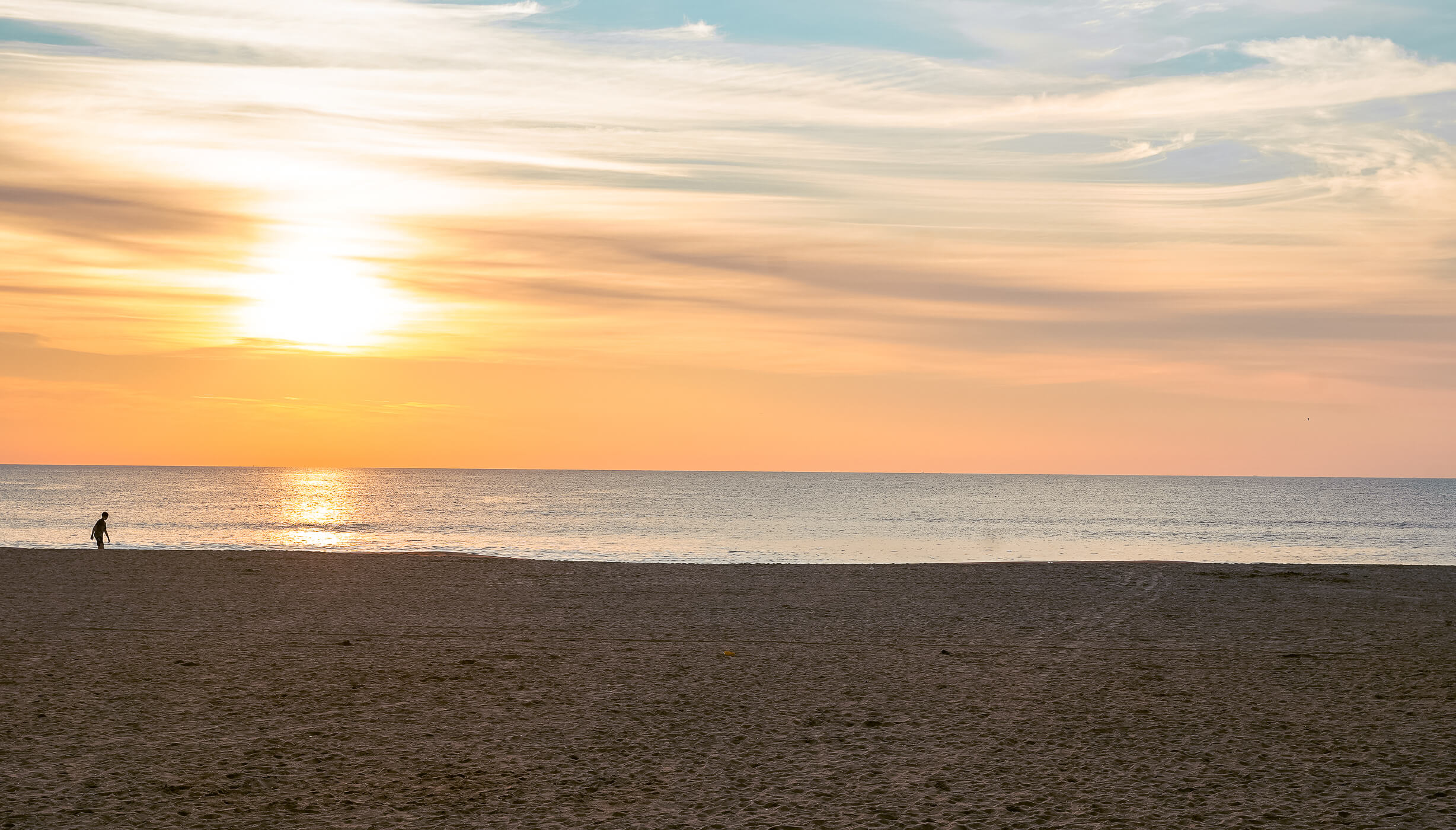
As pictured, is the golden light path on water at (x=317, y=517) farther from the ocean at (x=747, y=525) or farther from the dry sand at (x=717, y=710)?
the dry sand at (x=717, y=710)

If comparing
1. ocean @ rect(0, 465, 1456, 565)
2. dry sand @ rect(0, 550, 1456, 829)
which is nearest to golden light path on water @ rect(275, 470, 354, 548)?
ocean @ rect(0, 465, 1456, 565)

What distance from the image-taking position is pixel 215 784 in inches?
336

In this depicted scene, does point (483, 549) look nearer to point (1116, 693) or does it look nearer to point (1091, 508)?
point (1116, 693)

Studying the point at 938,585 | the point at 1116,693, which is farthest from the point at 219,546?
the point at 1116,693

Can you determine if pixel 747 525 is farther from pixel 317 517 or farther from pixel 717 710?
pixel 717 710

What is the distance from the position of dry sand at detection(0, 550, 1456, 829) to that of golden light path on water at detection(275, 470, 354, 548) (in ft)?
122

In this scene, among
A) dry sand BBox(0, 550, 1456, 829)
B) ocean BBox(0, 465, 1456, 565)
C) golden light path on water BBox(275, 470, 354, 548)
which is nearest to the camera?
dry sand BBox(0, 550, 1456, 829)

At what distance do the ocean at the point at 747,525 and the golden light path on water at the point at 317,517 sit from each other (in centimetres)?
33

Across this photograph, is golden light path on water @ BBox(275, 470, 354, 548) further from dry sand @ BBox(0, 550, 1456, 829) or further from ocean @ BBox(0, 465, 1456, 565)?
dry sand @ BBox(0, 550, 1456, 829)

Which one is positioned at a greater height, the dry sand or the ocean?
the dry sand

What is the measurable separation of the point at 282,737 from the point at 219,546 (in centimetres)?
4303

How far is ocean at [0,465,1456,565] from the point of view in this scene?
4919 cm

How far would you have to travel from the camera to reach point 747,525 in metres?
72.2

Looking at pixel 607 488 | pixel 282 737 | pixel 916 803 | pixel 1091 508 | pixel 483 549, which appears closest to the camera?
pixel 916 803
